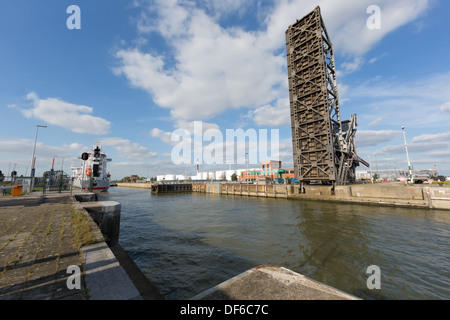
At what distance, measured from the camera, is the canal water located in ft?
18.3

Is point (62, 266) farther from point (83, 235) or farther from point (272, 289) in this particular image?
point (272, 289)

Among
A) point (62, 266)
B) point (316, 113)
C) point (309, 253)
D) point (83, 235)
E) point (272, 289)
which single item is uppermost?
point (316, 113)

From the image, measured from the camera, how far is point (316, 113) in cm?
2559

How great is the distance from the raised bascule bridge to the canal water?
12.5 metres

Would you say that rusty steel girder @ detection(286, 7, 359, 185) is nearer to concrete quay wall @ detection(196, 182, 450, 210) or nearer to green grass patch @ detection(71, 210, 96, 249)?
concrete quay wall @ detection(196, 182, 450, 210)

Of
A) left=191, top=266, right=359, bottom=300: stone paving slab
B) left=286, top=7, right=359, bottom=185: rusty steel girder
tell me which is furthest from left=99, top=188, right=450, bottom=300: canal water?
left=286, top=7, right=359, bottom=185: rusty steel girder

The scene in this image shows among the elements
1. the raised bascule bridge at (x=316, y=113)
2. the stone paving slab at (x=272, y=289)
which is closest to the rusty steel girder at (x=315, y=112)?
the raised bascule bridge at (x=316, y=113)

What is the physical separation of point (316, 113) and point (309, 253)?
75.2ft

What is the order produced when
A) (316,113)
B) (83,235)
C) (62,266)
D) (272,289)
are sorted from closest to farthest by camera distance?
(272,289) < (62,266) < (83,235) < (316,113)

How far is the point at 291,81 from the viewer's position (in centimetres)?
2862

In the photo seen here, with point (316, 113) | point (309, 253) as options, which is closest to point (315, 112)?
point (316, 113)
